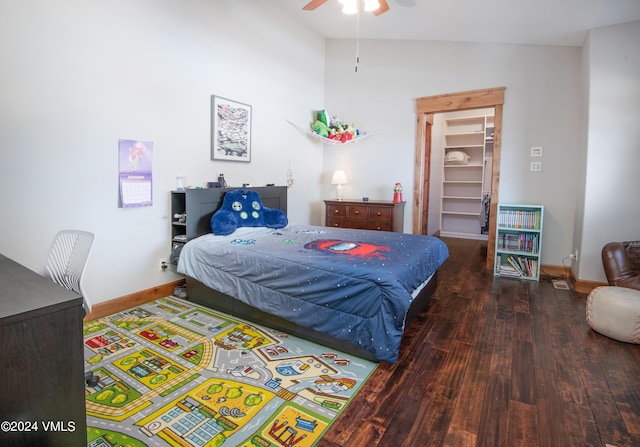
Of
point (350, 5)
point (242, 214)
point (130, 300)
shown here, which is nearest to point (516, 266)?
point (242, 214)

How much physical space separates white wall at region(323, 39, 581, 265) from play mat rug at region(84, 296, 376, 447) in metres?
3.45

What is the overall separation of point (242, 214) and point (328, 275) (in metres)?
Result: 1.71

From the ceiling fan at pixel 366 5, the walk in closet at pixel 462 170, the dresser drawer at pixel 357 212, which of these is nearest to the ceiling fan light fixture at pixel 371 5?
the ceiling fan at pixel 366 5

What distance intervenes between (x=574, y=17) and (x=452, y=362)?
357cm

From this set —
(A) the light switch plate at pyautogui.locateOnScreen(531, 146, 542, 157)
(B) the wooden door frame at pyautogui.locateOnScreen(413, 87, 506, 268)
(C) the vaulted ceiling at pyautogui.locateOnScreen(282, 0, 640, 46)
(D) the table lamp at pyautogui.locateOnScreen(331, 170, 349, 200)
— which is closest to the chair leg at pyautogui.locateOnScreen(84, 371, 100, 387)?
(C) the vaulted ceiling at pyautogui.locateOnScreen(282, 0, 640, 46)

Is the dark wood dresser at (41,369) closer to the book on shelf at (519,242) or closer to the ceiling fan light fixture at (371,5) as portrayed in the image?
the ceiling fan light fixture at (371,5)

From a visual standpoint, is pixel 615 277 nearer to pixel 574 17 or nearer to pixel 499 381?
pixel 499 381

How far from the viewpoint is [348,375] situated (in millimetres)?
2111

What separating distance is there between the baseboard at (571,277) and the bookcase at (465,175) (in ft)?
8.27

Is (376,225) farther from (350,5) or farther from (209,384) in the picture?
(209,384)

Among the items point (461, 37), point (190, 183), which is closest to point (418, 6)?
point (461, 37)

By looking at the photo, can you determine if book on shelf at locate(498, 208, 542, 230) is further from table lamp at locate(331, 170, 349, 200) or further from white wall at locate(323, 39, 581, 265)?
table lamp at locate(331, 170, 349, 200)

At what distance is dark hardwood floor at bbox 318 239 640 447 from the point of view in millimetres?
1610

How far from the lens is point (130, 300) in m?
3.16
